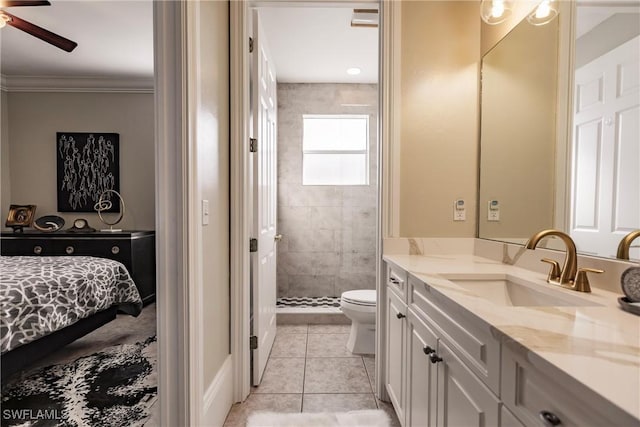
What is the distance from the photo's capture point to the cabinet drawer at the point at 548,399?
441 millimetres

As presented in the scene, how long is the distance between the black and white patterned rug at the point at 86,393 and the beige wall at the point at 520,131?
2.17 metres

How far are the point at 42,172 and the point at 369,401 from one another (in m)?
4.20

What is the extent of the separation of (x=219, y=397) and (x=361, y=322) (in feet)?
3.98

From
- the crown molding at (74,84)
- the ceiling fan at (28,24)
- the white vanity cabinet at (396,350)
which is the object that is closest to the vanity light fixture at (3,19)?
the ceiling fan at (28,24)

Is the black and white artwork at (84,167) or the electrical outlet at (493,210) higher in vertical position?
the black and white artwork at (84,167)

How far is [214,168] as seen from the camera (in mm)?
1609

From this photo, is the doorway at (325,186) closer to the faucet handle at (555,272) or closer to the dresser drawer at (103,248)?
the dresser drawer at (103,248)

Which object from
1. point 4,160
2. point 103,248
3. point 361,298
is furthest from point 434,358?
point 4,160

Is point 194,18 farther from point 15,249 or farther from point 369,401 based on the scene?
point 15,249

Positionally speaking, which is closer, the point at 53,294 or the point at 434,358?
the point at 434,358

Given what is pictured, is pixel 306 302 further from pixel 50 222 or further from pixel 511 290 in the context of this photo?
pixel 50 222

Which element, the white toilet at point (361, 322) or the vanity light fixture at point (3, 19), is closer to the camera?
the vanity light fixture at point (3, 19)

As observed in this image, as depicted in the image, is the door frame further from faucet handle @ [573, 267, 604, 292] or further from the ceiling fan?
the ceiling fan

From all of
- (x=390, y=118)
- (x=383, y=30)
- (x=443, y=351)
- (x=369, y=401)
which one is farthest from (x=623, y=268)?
(x=383, y=30)
